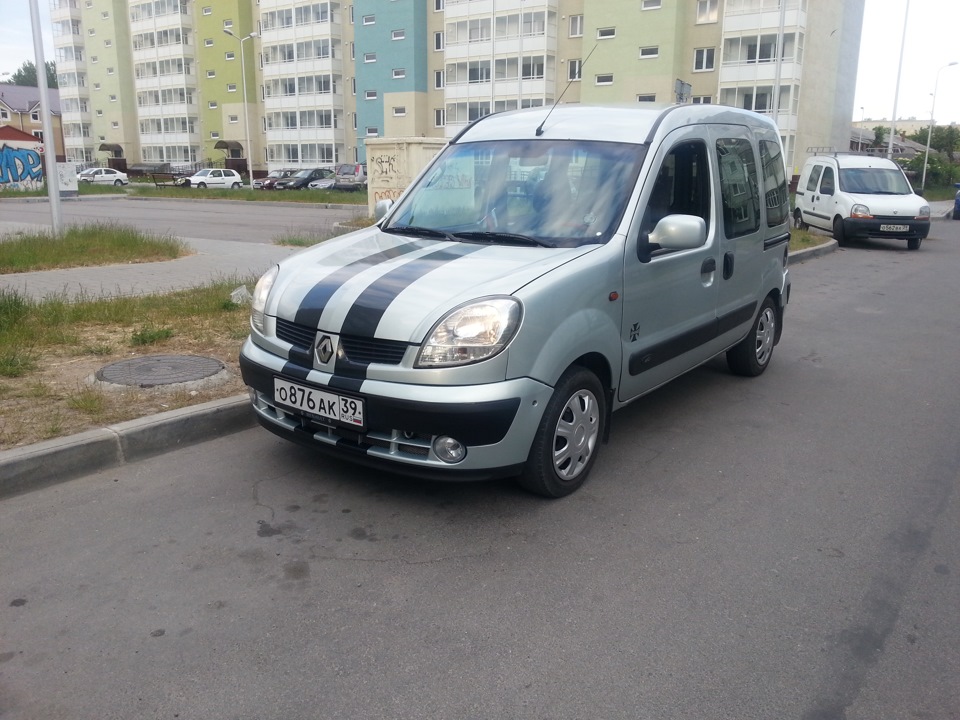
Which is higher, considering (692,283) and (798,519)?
(692,283)

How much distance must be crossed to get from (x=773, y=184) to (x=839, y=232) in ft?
43.7

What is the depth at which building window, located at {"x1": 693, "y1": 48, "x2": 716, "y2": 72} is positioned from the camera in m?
50.4

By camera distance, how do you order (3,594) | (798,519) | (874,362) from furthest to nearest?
(874,362)
(798,519)
(3,594)

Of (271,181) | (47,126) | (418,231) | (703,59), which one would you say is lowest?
(271,181)

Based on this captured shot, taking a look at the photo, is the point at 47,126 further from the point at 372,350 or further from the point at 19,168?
the point at 19,168

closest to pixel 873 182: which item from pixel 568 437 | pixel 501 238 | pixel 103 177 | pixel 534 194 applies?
pixel 534 194

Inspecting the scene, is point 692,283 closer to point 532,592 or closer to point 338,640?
point 532,592

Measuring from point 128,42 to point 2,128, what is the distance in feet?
177

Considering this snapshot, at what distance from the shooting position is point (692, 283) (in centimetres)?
534

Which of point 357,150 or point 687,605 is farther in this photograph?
point 357,150

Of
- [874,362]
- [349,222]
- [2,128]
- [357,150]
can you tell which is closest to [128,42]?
[357,150]

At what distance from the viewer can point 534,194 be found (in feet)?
16.2

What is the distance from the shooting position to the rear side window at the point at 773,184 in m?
6.58

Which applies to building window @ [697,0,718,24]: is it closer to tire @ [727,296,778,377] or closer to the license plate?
tire @ [727,296,778,377]
